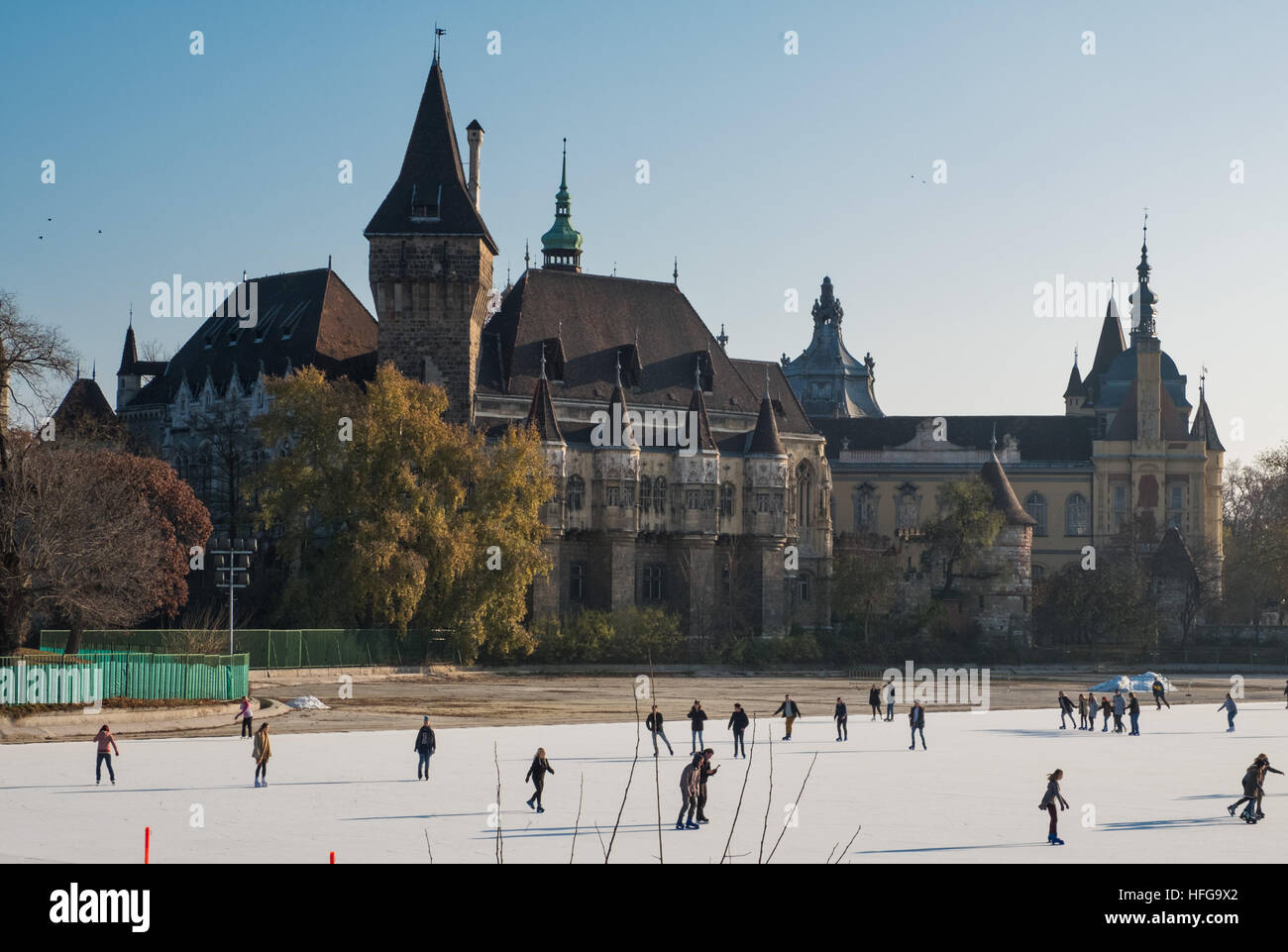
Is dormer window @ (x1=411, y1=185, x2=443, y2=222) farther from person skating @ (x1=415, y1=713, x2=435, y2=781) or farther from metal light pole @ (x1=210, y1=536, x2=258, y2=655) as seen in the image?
person skating @ (x1=415, y1=713, x2=435, y2=781)

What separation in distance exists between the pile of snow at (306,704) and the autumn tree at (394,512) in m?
14.9

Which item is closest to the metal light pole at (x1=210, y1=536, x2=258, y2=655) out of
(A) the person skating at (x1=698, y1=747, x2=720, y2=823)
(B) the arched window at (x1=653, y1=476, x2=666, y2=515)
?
(A) the person skating at (x1=698, y1=747, x2=720, y2=823)

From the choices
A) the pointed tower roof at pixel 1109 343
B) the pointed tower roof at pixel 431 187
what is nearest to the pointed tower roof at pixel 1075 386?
the pointed tower roof at pixel 1109 343

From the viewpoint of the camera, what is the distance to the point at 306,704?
164 ft

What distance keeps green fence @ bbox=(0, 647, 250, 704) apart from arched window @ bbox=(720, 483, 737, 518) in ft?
158

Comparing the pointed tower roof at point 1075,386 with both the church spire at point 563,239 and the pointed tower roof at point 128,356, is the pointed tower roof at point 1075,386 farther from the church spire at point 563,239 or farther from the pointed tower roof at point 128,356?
the pointed tower roof at point 128,356

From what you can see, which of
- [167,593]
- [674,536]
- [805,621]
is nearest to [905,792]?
[167,593]

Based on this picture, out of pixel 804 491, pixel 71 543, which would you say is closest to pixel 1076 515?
pixel 804 491

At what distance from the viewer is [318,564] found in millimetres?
68000

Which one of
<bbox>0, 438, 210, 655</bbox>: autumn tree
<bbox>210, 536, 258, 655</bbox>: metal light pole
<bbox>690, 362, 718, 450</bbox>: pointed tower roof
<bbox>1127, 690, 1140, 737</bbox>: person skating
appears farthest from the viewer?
<bbox>690, 362, 718, 450</bbox>: pointed tower roof

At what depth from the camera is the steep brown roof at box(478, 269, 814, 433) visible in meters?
90.7

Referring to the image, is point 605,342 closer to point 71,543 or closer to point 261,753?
point 71,543
